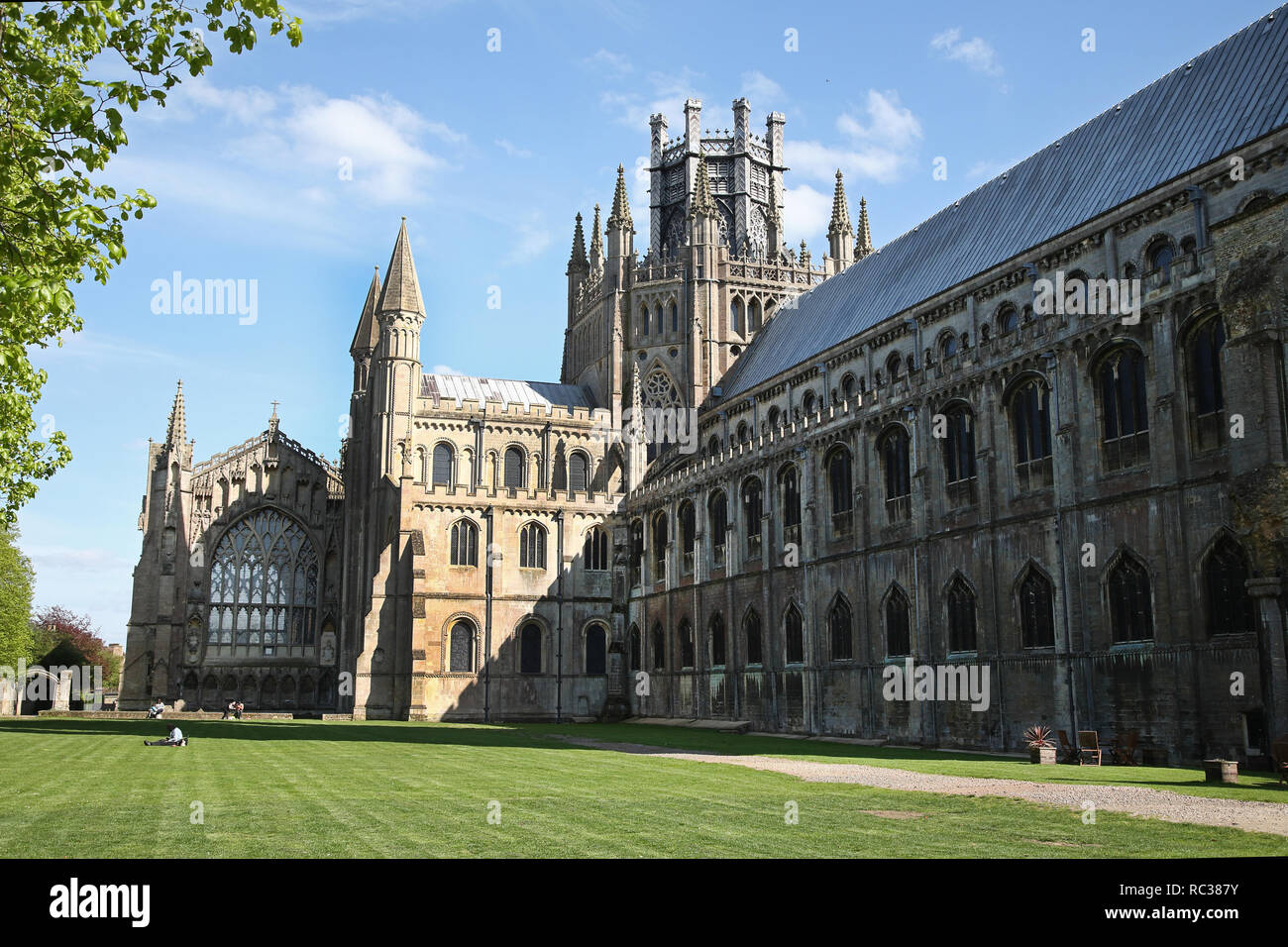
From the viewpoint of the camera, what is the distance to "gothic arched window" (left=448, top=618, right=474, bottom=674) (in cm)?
6284

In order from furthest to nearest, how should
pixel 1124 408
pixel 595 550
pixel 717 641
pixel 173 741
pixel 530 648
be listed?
pixel 595 550 → pixel 530 648 → pixel 717 641 → pixel 1124 408 → pixel 173 741

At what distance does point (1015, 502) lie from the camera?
36719 mm

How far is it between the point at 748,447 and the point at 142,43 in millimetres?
41207

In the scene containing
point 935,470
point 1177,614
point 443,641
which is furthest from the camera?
point 443,641

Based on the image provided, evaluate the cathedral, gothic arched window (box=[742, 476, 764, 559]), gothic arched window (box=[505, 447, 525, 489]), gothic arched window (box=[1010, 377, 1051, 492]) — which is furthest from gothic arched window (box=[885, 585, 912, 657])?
gothic arched window (box=[505, 447, 525, 489])

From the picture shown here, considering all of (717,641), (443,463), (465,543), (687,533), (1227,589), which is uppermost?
(443,463)

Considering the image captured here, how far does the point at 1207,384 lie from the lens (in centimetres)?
3058

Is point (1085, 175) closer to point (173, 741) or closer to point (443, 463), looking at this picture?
point (173, 741)

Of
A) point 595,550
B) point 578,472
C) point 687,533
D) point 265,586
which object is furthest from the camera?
point 265,586

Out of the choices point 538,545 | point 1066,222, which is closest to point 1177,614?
point 1066,222

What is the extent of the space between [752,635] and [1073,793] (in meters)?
34.1

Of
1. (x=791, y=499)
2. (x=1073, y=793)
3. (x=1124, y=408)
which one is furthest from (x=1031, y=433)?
(x=1073, y=793)

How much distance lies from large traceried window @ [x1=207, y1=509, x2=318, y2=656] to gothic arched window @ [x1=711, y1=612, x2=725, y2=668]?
1228 inches

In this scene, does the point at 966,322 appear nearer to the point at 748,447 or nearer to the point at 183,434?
the point at 748,447
